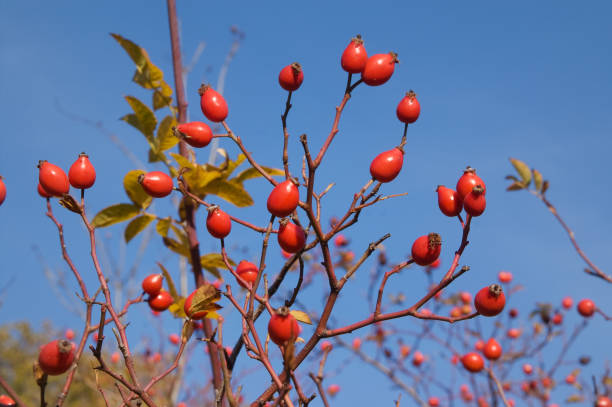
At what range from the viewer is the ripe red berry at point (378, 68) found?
1268mm

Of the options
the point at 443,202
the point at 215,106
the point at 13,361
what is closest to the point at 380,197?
the point at 443,202

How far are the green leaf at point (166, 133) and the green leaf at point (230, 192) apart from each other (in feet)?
0.60

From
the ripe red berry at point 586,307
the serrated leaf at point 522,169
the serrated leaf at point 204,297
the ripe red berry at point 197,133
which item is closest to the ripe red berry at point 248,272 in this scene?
the serrated leaf at point 204,297

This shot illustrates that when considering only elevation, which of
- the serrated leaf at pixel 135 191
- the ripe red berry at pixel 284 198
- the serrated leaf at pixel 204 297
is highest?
the serrated leaf at pixel 135 191

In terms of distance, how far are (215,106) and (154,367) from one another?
4.50 m

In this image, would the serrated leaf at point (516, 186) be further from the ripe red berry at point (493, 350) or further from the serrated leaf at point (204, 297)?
the serrated leaf at point (204, 297)

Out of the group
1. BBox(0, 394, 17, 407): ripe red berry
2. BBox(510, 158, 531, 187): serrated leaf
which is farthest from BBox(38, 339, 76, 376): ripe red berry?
BBox(510, 158, 531, 187): serrated leaf

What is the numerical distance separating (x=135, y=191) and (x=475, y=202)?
104 cm

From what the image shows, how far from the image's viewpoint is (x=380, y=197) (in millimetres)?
1190

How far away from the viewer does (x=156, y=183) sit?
4.25 feet

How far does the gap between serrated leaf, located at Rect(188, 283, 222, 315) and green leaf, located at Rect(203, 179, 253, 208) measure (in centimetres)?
56

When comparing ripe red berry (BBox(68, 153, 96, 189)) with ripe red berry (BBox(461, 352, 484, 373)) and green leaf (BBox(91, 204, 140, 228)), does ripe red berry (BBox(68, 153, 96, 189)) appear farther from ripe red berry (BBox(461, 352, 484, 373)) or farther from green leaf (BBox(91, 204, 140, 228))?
ripe red berry (BBox(461, 352, 484, 373))

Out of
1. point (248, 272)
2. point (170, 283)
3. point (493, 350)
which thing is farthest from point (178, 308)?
point (493, 350)

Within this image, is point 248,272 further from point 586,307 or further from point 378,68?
point 586,307
